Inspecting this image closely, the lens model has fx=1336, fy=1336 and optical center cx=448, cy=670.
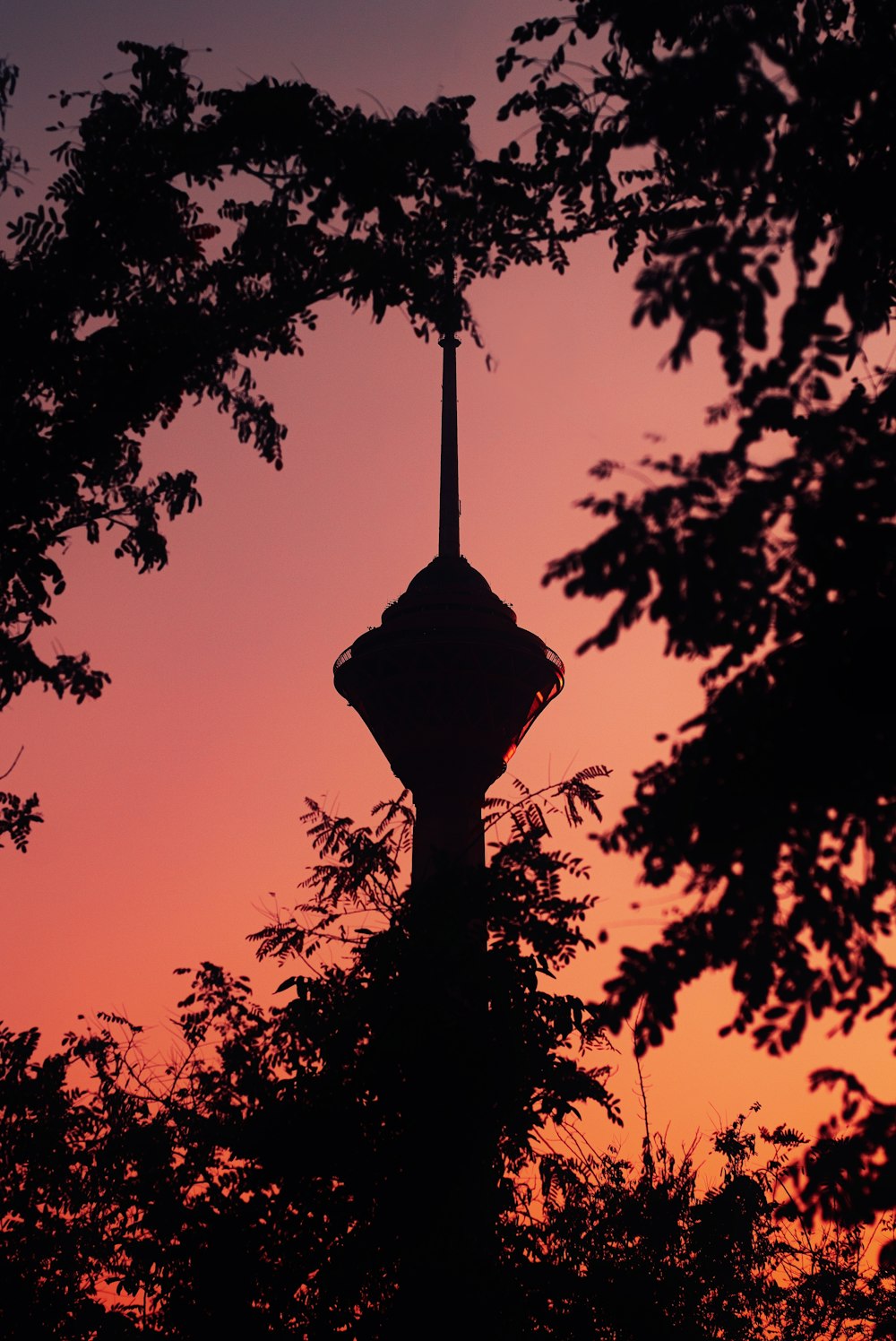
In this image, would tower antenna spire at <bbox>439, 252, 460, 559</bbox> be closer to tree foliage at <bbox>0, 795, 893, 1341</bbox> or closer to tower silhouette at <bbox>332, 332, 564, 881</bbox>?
tower silhouette at <bbox>332, 332, 564, 881</bbox>

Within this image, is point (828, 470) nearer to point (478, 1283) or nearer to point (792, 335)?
point (792, 335)

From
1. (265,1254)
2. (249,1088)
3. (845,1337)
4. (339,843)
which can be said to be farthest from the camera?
(845,1337)

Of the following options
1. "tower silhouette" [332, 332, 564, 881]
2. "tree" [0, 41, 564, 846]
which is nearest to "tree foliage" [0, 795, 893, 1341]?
"tree" [0, 41, 564, 846]

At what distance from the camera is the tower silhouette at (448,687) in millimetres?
45406

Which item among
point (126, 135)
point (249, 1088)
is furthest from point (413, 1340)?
point (126, 135)

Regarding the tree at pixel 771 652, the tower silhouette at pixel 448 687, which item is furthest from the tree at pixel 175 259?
the tower silhouette at pixel 448 687

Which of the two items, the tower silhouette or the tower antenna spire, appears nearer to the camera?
the tower silhouette

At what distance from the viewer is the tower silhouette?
45.4m

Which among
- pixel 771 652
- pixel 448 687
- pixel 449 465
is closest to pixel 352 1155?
pixel 771 652

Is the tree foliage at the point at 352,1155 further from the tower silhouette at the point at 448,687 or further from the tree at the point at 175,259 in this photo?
the tower silhouette at the point at 448,687

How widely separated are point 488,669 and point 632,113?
3716 cm

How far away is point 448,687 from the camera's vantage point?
A: 149 feet

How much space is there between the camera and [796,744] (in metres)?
6.41

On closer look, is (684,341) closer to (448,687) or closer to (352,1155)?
(352,1155)
